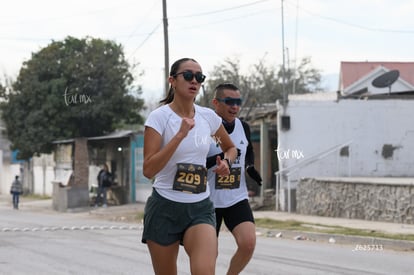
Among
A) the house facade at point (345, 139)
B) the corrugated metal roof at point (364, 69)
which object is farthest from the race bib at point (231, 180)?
the corrugated metal roof at point (364, 69)

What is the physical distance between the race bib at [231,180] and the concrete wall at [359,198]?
11.6 m

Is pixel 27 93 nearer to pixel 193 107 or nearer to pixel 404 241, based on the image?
pixel 404 241

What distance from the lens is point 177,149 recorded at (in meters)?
5.00

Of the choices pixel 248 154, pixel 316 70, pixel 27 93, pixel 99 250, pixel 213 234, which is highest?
pixel 316 70

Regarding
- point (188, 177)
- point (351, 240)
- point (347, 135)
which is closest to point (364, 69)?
point (347, 135)

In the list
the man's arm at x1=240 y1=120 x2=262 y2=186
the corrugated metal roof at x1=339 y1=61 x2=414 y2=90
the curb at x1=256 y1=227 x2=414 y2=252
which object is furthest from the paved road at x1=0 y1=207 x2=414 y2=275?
the corrugated metal roof at x1=339 y1=61 x2=414 y2=90

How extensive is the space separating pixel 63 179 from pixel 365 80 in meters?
14.5

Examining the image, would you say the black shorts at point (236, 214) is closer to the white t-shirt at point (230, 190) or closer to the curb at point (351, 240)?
the white t-shirt at point (230, 190)

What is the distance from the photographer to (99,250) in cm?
1245

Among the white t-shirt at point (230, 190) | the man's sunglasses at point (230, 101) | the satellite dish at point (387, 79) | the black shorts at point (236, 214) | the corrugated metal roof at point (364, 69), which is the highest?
the corrugated metal roof at point (364, 69)

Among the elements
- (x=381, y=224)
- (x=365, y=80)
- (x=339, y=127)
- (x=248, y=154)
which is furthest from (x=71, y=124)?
(x=248, y=154)

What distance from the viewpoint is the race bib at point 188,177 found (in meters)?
5.01

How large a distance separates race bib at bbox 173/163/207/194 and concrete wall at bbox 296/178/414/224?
13.2 metres

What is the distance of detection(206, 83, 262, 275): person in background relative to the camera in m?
6.53
